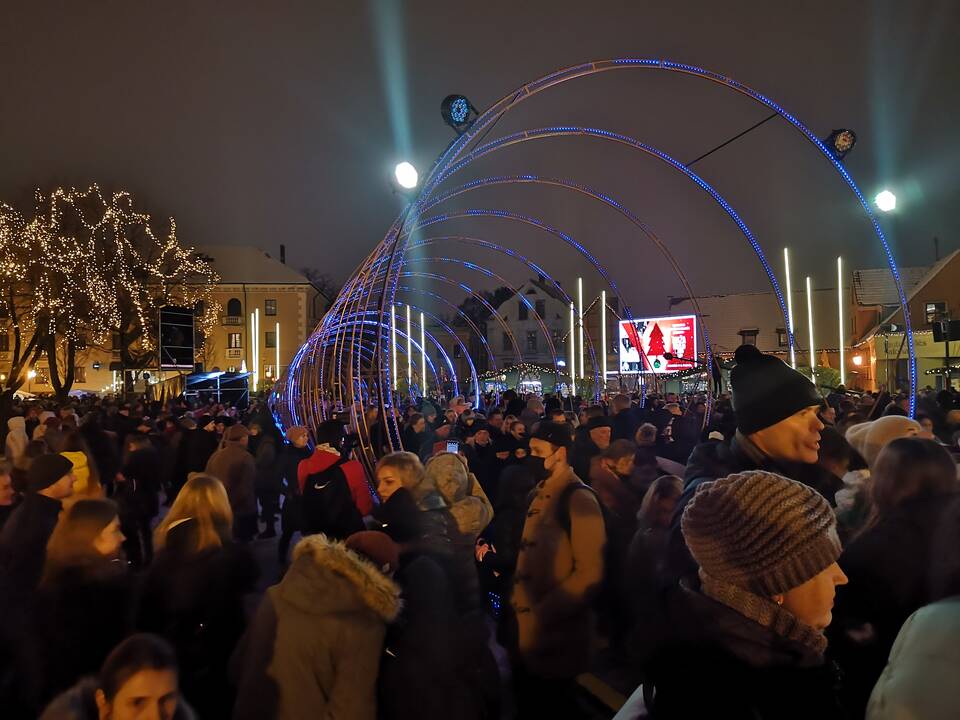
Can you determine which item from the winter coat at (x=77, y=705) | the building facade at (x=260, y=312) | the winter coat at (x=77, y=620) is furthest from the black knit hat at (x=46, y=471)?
the building facade at (x=260, y=312)

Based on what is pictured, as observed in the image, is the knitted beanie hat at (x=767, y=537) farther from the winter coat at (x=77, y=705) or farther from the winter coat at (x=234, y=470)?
the winter coat at (x=234, y=470)

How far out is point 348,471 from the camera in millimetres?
7227

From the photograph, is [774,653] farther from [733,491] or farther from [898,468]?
[898,468]

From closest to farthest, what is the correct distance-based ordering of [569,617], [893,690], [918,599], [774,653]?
[893,690]
[774,653]
[918,599]
[569,617]

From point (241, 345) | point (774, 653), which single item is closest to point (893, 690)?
point (774, 653)

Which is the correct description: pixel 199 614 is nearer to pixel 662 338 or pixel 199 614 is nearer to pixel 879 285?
pixel 662 338

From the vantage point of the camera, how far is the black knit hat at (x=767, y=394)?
332 centimetres

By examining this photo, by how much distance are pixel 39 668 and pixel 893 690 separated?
3712mm

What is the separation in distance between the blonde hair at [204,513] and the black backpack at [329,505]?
200 centimetres

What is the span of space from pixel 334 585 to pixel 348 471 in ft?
14.3

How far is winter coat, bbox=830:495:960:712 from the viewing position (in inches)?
116

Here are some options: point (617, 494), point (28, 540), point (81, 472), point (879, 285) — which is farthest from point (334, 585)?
point (879, 285)

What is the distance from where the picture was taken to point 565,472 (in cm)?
455

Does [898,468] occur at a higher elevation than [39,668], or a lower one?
higher
